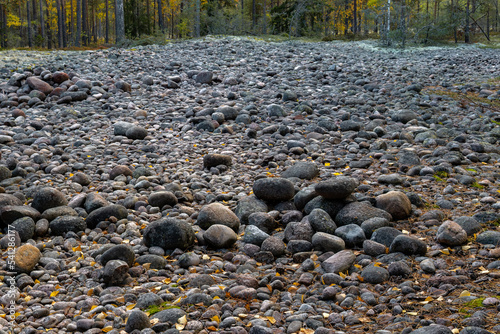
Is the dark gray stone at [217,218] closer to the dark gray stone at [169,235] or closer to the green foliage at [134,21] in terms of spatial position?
the dark gray stone at [169,235]

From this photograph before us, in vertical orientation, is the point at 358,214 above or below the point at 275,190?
below

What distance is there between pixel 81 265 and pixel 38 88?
5.93 meters

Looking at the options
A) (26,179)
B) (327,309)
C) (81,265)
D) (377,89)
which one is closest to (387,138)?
(377,89)

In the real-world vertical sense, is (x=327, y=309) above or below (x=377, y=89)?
below

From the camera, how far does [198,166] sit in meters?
5.36

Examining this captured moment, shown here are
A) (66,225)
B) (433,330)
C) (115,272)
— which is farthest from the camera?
(66,225)

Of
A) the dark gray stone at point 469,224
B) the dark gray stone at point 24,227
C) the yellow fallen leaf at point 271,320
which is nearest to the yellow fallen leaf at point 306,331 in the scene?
the yellow fallen leaf at point 271,320

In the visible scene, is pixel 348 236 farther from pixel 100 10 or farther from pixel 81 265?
pixel 100 10

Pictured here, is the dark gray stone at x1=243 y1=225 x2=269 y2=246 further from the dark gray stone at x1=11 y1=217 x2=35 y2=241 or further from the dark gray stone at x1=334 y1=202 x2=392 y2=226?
the dark gray stone at x1=11 y1=217 x2=35 y2=241

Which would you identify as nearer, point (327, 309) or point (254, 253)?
point (327, 309)

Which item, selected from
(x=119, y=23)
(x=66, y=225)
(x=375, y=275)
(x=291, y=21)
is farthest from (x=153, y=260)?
(x=291, y=21)

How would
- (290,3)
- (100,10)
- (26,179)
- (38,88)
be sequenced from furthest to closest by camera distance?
(100,10) → (290,3) → (38,88) → (26,179)

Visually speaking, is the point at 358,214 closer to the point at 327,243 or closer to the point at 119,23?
the point at 327,243

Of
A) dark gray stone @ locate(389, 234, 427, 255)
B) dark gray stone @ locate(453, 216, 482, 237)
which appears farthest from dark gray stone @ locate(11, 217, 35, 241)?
dark gray stone @ locate(453, 216, 482, 237)
